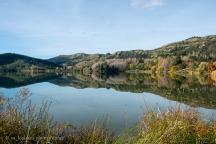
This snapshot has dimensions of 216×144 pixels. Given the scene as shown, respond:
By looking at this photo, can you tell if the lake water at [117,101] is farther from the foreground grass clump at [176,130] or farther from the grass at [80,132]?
the grass at [80,132]

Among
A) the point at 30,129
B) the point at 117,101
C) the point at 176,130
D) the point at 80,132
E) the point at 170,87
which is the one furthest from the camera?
the point at 170,87

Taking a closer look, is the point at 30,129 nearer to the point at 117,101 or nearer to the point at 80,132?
the point at 80,132

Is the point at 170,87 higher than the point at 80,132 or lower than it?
lower

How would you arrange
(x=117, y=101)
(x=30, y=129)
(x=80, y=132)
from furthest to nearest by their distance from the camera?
(x=117, y=101), (x=80, y=132), (x=30, y=129)

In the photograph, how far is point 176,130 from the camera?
7883 millimetres

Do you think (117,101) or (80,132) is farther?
(117,101)

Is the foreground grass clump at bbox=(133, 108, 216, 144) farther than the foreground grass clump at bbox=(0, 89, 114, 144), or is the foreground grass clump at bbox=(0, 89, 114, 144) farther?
the foreground grass clump at bbox=(0, 89, 114, 144)

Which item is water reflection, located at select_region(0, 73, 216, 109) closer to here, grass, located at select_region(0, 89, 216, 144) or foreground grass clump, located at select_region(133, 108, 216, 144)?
foreground grass clump, located at select_region(133, 108, 216, 144)

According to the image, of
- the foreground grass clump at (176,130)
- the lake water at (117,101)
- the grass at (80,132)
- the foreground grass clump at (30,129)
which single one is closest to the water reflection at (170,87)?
the lake water at (117,101)

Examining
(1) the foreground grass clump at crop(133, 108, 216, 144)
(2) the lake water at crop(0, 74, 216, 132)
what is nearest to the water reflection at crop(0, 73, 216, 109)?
(2) the lake water at crop(0, 74, 216, 132)

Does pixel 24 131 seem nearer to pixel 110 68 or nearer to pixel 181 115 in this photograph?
pixel 181 115

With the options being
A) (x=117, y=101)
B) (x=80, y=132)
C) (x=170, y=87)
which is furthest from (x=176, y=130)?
(x=170, y=87)

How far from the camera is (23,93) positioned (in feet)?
27.9

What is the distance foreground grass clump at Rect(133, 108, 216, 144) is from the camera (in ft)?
24.5
